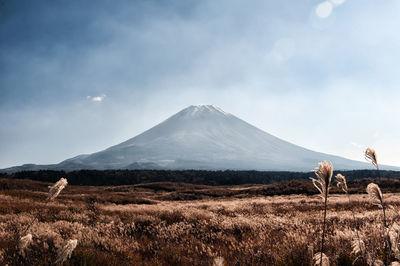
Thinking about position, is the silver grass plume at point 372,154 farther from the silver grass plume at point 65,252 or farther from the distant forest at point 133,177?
the distant forest at point 133,177

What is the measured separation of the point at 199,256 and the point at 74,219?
745 cm

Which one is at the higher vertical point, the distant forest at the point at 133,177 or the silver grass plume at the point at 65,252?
the silver grass plume at the point at 65,252

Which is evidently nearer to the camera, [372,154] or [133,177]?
[372,154]

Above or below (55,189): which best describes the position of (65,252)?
below

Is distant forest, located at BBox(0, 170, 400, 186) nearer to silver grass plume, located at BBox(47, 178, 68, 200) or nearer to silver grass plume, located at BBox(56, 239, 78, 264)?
silver grass plume, located at BBox(47, 178, 68, 200)

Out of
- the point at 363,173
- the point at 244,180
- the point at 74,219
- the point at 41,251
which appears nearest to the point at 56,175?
the point at 244,180

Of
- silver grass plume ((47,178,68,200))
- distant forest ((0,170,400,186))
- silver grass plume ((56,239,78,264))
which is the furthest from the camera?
distant forest ((0,170,400,186))

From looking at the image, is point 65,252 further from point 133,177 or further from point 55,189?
point 133,177

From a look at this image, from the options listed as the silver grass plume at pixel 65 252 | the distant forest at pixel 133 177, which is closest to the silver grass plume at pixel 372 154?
the silver grass plume at pixel 65 252

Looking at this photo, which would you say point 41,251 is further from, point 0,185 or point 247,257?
point 0,185

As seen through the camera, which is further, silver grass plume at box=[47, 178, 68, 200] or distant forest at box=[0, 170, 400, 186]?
distant forest at box=[0, 170, 400, 186]

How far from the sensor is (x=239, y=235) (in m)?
7.27

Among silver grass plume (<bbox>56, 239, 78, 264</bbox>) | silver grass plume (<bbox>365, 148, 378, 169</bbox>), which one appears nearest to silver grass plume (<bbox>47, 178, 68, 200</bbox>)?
silver grass plume (<bbox>56, 239, 78, 264</bbox>)

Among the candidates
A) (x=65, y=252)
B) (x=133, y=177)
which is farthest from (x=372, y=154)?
(x=133, y=177)
